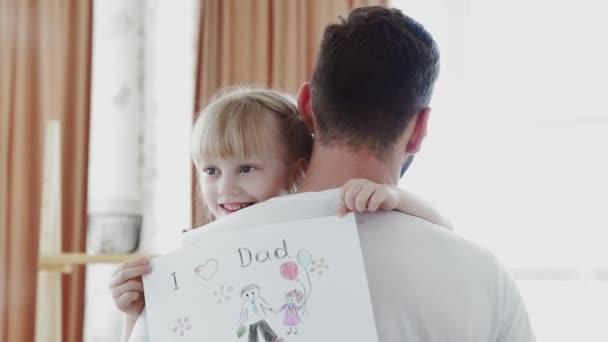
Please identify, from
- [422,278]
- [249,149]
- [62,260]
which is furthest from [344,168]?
[62,260]

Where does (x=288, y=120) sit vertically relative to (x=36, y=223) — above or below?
above

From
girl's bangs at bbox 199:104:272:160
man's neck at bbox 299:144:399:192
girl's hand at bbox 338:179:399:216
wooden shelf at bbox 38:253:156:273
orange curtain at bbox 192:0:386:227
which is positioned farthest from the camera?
orange curtain at bbox 192:0:386:227

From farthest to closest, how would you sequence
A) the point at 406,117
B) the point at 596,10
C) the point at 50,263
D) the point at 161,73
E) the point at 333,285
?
the point at 161,73
the point at 596,10
the point at 50,263
the point at 406,117
the point at 333,285

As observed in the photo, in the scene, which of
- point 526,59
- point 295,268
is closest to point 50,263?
point 295,268

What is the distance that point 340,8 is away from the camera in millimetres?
2945

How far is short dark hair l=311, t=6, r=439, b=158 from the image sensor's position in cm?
102

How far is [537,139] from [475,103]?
265 millimetres

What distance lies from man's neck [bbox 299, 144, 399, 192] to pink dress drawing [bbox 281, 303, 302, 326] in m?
0.17

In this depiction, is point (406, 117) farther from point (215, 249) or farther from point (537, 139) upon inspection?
point (537, 139)

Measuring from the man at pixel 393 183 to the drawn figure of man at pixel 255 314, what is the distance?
3.6 inches

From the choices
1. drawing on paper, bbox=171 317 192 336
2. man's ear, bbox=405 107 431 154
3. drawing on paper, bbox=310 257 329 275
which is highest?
man's ear, bbox=405 107 431 154

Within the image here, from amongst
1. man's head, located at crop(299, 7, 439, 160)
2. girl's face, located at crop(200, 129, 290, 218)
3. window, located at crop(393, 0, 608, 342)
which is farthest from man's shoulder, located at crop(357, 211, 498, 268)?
window, located at crop(393, 0, 608, 342)

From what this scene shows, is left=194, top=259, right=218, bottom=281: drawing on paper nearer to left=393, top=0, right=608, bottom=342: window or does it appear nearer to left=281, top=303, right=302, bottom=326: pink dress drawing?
left=281, top=303, right=302, bottom=326: pink dress drawing

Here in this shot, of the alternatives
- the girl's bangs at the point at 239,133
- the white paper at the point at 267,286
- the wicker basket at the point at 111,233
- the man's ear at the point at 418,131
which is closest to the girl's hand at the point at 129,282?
the white paper at the point at 267,286
